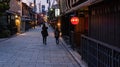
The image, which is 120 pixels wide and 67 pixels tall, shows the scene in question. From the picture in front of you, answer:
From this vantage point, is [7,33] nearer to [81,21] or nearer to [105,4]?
[81,21]

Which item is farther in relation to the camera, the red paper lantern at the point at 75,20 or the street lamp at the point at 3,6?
the street lamp at the point at 3,6

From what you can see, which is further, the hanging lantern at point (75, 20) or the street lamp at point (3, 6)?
the street lamp at point (3, 6)

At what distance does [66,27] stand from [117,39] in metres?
28.5

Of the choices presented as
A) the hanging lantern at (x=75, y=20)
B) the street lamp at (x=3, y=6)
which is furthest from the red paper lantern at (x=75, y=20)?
the street lamp at (x=3, y=6)

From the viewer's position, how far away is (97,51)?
1192cm

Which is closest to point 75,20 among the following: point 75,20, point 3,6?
point 75,20

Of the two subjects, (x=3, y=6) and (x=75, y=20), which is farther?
(x=3, y=6)

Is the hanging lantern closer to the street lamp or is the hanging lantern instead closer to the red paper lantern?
the red paper lantern

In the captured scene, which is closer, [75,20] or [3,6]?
[75,20]

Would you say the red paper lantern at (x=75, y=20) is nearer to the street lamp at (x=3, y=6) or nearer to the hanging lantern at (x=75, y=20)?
the hanging lantern at (x=75, y=20)

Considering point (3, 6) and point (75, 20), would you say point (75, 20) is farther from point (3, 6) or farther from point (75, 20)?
point (3, 6)

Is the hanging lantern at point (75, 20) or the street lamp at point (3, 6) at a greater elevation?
the street lamp at point (3, 6)

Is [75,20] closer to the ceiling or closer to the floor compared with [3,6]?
closer to the floor

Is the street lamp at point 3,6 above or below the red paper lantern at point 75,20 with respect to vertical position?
above
